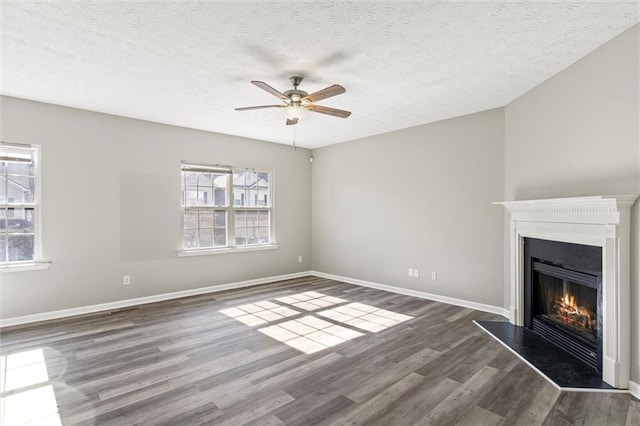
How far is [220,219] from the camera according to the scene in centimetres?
573

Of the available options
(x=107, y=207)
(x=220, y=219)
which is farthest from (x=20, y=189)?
(x=220, y=219)

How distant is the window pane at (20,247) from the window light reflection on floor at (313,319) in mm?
2473

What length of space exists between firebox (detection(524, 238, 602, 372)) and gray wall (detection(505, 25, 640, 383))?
0.34 metres

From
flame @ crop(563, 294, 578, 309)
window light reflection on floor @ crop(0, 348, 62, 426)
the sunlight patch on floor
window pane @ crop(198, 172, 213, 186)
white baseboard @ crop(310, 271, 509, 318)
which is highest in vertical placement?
window pane @ crop(198, 172, 213, 186)

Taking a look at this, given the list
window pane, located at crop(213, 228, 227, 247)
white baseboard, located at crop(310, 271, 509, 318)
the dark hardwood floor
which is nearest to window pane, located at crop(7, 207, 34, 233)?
the dark hardwood floor

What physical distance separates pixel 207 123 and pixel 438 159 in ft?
11.7

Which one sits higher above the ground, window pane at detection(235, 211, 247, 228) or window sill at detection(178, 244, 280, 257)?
window pane at detection(235, 211, 247, 228)

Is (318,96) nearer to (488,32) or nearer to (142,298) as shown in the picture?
(488,32)

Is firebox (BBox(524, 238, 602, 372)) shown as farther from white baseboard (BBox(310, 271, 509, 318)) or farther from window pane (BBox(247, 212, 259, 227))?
window pane (BBox(247, 212, 259, 227))

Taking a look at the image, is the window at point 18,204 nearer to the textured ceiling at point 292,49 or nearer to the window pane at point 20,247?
the window pane at point 20,247

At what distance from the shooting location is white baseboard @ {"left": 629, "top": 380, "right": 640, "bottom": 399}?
7.73 ft

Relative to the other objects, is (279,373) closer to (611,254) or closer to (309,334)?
(309,334)

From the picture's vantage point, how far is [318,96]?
3.06 meters

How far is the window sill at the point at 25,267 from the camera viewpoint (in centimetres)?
380
